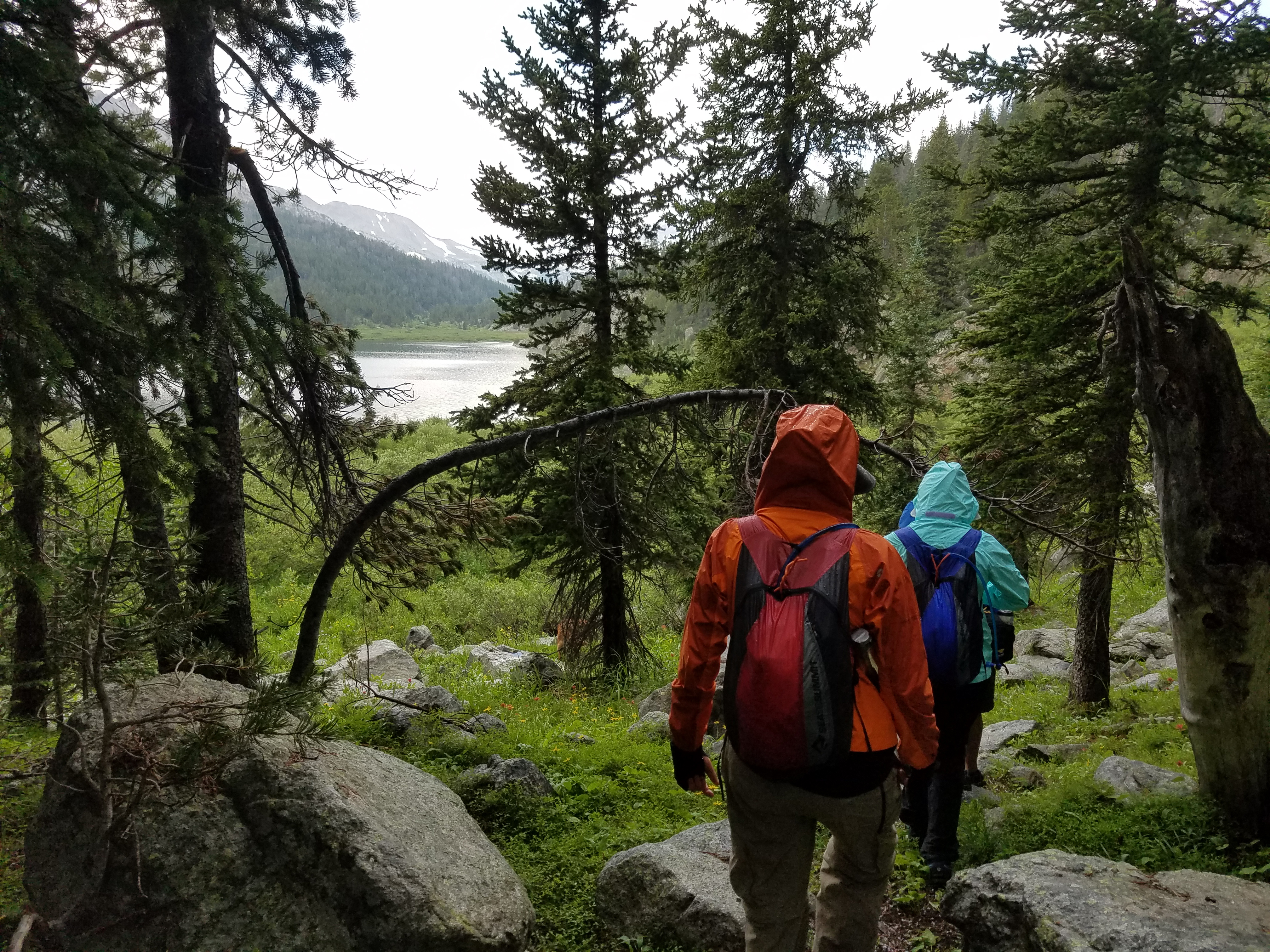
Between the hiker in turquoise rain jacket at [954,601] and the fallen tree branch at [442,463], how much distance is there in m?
1.26

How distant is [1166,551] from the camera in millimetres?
4059

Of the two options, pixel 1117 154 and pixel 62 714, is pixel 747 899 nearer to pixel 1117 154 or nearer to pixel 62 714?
pixel 62 714

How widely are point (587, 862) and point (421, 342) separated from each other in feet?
393

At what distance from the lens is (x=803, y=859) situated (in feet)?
9.04

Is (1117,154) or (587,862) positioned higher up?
(1117,154)

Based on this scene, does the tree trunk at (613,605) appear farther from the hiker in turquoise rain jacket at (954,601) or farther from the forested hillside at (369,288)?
the forested hillside at (369,288)

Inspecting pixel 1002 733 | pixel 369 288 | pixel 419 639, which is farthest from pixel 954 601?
pixel 369 288

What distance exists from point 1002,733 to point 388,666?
8.77 m

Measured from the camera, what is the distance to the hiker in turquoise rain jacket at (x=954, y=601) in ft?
12.6

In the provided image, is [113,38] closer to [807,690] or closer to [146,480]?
[146,480]

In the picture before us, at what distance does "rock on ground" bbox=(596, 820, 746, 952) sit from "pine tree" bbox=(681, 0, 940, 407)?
27.6 ft

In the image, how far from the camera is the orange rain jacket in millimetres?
2486

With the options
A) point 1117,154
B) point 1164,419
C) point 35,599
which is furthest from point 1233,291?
point 35,599

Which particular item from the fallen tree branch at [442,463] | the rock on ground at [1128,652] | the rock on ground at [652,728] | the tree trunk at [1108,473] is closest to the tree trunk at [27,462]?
the fallen tree branch at [442,463]
